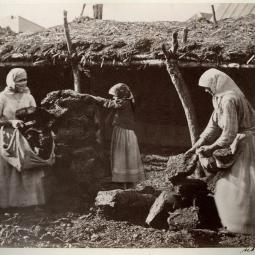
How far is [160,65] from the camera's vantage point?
4750 mm

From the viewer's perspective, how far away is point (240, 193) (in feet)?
14.4

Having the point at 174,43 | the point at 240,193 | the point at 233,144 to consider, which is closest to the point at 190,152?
the point at 233,144

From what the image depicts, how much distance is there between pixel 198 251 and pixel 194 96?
163 centimetres

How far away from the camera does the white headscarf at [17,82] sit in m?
4.72

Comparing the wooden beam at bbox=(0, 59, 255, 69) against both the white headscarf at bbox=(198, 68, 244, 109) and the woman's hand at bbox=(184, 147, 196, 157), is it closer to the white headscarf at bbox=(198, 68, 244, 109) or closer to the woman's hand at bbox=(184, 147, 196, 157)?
the white headscarf at bbox=(198, 68, 244, 109)

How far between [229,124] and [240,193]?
712mm

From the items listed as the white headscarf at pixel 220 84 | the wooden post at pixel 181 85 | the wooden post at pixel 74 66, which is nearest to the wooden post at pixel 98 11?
the wooden post at pixel 74 66

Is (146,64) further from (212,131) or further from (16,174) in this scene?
(16,174)

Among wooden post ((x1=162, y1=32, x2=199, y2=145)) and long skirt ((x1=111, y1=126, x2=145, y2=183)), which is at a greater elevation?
wooden post ((x1=162, y1=32, x2=199, y2=145))

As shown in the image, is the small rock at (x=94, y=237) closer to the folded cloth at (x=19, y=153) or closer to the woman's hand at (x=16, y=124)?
the folded cloth at (x=19, y=153)

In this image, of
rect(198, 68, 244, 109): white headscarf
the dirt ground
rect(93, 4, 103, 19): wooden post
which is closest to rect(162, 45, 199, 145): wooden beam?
rect(198, 68, 244, 109): white headscarf

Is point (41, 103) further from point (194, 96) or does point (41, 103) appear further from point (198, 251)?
point (198, 251)

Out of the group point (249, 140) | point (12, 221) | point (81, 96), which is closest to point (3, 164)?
point (12, 221)

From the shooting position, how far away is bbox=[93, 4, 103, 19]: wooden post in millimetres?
4984
